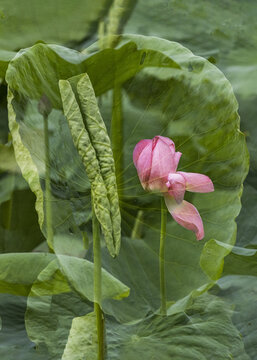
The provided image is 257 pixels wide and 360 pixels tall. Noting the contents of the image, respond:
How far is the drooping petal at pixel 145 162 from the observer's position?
1.92 ft

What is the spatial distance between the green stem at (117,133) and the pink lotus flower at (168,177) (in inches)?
2.2

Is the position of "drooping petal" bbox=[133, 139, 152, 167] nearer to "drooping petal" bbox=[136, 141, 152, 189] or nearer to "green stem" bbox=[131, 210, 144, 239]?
"drooping petal" bbox=[136, 141, 152, 189]

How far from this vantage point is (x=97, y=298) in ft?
1.80

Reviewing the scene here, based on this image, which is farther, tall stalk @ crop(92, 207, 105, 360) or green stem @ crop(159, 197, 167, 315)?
green stem @ crop(159, 197, 167, 315)

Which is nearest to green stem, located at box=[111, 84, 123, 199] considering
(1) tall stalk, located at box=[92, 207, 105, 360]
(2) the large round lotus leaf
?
(2) the large round lotus leaf

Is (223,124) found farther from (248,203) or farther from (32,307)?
(32,307)

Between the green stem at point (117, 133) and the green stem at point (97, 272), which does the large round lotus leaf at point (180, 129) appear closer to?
the green stem at point (117, 133)

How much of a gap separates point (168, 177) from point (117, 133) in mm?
118

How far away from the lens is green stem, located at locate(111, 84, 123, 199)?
653 mm

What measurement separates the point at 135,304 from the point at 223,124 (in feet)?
0.85

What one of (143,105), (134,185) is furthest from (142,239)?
(143,105)

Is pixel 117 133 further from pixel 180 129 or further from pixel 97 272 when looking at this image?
pixel 97 272

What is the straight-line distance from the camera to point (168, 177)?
1.93 ft

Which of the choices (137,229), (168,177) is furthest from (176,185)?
(137,229)
